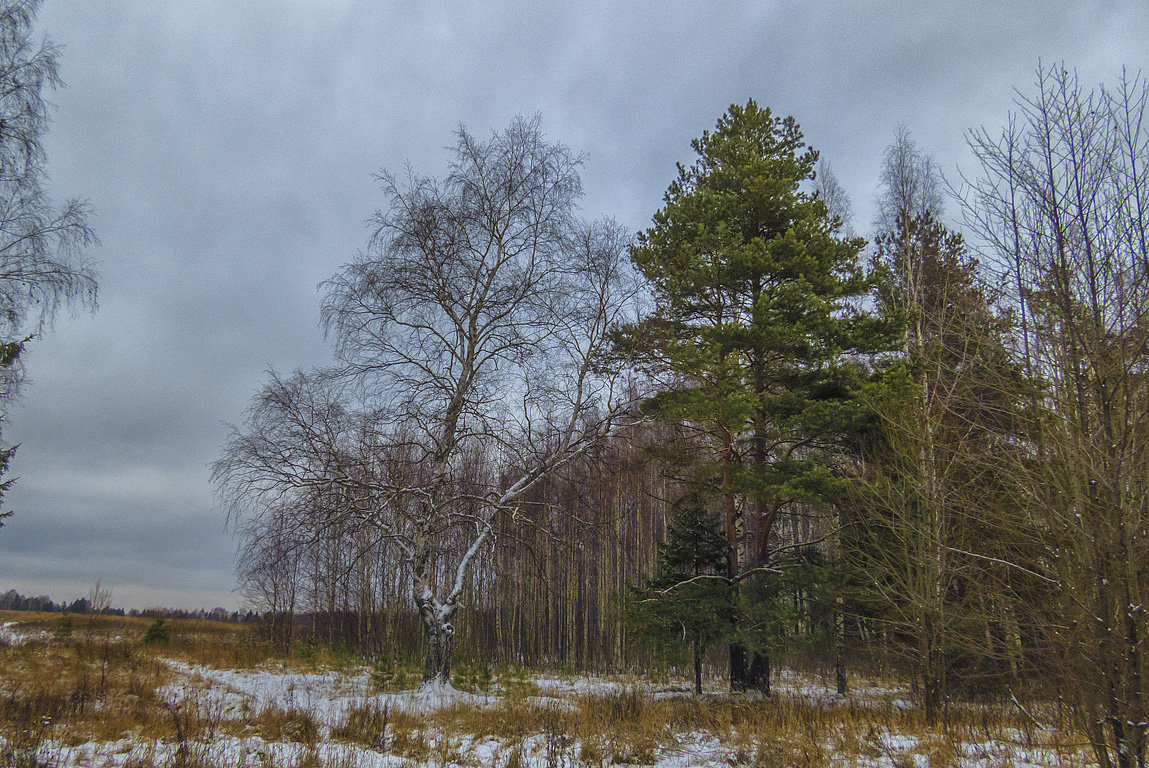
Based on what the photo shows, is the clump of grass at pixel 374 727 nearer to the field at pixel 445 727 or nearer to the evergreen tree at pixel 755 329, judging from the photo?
the field at pixel 445 727

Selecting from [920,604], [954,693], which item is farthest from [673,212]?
[954,693]

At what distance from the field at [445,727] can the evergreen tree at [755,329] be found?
2.29 meters

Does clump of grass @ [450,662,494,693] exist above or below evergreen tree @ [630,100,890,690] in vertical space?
below

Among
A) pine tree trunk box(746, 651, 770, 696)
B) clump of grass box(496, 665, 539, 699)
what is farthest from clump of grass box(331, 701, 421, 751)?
pine tree trunk box(746, 651, 770, 696)

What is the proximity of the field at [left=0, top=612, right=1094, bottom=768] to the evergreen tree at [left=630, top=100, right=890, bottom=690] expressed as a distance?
90.2 inches

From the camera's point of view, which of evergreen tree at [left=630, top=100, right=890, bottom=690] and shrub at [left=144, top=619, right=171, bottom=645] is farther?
shrub at [left=144, top=619, right=171, bottom=645]

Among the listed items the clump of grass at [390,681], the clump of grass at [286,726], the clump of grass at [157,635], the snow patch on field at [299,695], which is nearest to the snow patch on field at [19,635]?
the clump of grass at [157,635]

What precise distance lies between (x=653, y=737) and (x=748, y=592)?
369cm

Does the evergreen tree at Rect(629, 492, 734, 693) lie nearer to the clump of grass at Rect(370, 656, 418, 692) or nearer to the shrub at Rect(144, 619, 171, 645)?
the clump of grass at Rect(370, 656, 418, 692)

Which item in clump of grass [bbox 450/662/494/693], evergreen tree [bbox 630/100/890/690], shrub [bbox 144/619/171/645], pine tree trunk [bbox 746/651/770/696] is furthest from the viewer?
shrub [bbox 144/619/171/645]

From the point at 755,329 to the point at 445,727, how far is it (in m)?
8.79

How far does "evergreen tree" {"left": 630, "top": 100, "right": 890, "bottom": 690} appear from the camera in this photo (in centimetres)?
1091

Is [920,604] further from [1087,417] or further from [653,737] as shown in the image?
[1087,417]

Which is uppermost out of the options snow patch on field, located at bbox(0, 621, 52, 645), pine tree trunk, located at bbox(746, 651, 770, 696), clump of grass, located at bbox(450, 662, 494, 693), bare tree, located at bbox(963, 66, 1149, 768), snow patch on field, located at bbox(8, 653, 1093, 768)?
bare tree, located at bbox(963, 66, 1149, 768)
